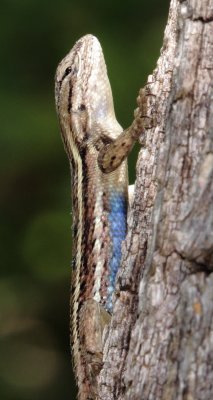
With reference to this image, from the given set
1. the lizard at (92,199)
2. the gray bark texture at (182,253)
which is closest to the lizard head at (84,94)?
the lizard at (92,199)

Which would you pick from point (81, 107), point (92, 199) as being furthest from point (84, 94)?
point (92, 199)

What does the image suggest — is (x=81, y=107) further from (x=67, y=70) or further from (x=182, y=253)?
(x=182, y=253)

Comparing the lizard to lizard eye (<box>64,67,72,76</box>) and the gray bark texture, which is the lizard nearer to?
lizard eye (<box>64,67,72,76</box>)

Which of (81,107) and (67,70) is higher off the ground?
(67,70)

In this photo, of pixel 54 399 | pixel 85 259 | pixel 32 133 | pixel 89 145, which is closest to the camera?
pixel 85 259

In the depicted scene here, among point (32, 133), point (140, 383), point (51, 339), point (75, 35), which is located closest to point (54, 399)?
point (51, 339)

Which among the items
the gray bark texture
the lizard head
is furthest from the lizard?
the gray bark texture

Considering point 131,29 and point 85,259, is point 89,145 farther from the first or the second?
point 131,29
